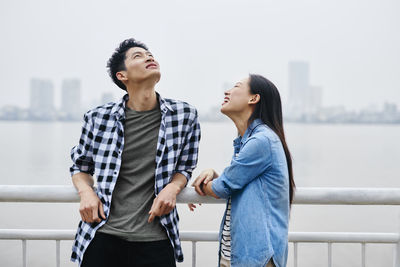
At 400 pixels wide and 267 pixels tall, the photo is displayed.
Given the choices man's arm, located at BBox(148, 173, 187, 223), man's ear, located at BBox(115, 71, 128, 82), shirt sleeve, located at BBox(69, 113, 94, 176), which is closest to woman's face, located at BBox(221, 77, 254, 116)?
man's arm, located at BBox(148, 173, 187, 223)

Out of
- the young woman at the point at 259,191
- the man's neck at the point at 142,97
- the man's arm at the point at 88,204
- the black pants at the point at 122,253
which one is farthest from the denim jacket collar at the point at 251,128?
the man's arm at the point at 88,204

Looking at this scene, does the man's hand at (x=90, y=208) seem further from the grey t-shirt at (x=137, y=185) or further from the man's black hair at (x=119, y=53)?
the man's black hair at (x=119, y=53)

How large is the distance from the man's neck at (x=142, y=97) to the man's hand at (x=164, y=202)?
1.26 ft

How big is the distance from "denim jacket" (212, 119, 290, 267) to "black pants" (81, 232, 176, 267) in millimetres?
320

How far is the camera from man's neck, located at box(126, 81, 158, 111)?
173 centimetres

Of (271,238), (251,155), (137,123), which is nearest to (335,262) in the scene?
(271,238)

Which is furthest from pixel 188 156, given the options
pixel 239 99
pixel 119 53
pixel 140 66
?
pixel 119 53

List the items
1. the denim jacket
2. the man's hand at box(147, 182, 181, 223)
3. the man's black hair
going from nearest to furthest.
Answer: the denim jacket
the man's hand at box(147, 182, 181, 223)
the man's black hair

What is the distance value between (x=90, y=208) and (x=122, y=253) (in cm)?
23

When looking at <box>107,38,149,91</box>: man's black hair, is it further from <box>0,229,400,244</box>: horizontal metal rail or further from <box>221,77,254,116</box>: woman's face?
<box>0,229,400,244</box>: horizontal metal rail

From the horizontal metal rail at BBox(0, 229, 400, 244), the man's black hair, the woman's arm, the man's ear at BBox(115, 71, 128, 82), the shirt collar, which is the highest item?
the man's black hair

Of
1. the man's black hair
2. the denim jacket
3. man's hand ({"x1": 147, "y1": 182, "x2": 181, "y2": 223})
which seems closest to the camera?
the denim jacket

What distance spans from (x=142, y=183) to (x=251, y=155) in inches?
19.5

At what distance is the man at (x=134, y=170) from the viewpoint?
1.61 metres
